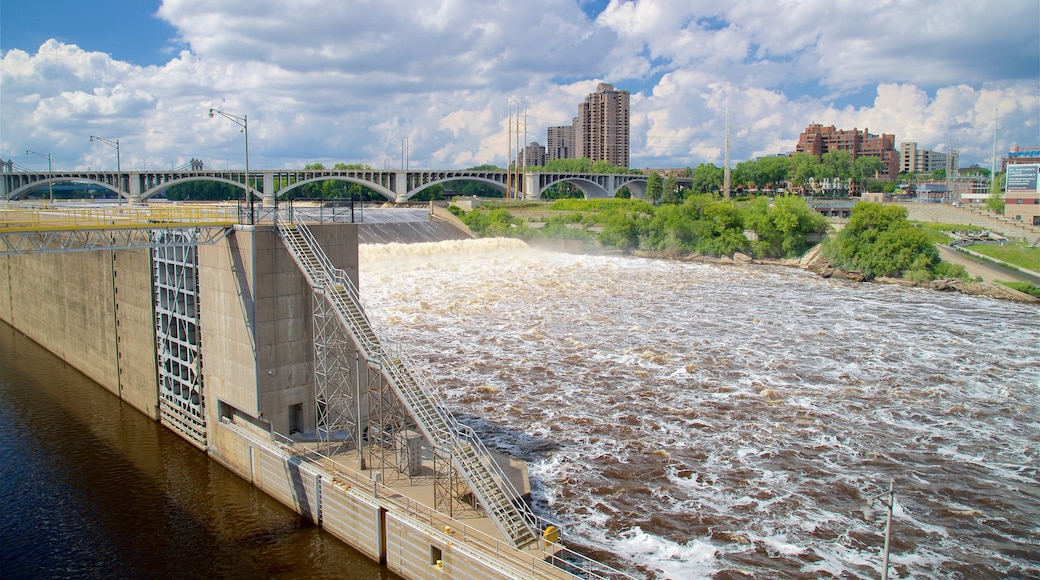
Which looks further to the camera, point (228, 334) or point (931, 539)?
point (228, 334)

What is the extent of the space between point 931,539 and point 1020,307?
45.6 metres

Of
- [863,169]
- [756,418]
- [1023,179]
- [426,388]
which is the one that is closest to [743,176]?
[863,169]

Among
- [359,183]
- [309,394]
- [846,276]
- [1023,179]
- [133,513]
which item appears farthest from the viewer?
[359,183]

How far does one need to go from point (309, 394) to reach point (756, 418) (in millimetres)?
17643

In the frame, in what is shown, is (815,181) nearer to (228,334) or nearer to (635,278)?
(635,278)

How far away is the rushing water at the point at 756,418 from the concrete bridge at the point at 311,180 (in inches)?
2486

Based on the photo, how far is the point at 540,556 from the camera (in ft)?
53.3

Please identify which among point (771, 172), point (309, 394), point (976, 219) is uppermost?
point (771, 172)

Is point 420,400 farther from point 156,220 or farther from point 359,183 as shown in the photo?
point 359,183

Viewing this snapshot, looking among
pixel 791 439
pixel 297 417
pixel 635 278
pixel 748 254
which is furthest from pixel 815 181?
pixel 297 417

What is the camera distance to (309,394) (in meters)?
23.3

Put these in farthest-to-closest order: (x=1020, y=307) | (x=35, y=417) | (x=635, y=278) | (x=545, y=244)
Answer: (x=545, y=244), (x=635, y=278), (x=1020, y=307), (x=35, y=417)

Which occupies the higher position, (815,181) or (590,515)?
(815,181)

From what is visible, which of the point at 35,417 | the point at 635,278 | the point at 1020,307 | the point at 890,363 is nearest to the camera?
the point at 35,417
